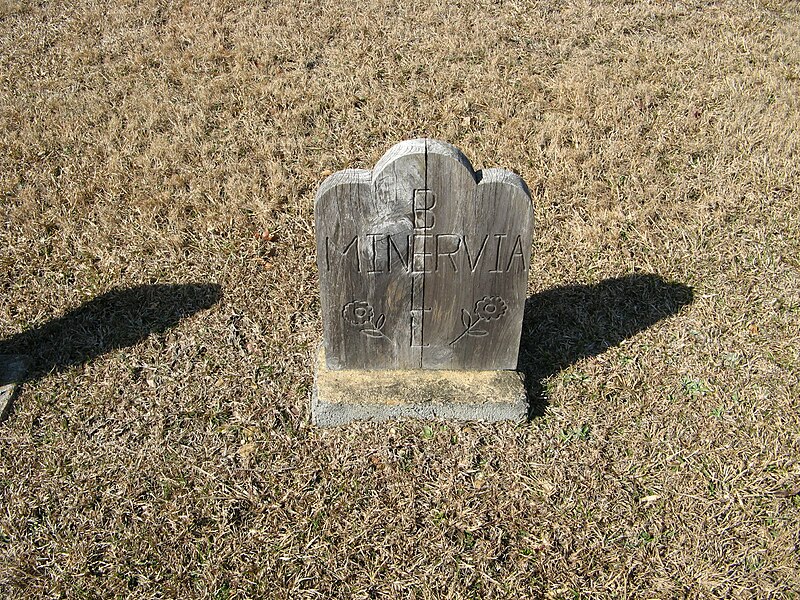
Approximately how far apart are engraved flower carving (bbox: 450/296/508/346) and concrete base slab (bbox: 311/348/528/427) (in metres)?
0.28

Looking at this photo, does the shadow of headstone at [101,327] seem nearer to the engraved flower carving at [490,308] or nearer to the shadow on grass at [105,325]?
the shadow on grass at [105,325]

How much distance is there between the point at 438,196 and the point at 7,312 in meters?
2.91

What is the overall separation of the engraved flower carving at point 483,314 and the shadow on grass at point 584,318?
1.60ft

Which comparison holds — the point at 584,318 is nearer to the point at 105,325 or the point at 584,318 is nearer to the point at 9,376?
the point at 105,325

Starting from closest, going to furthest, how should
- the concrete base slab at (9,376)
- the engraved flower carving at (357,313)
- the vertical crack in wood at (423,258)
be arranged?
the vertical crack in wood at (423,258) < the engraved flower carving at (357,313) < the concrete base slab at (9,376)

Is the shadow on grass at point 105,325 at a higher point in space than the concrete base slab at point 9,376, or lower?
higher

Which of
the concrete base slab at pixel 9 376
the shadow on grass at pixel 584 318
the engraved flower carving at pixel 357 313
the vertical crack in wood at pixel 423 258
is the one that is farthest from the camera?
the shadow on grass at pixel 584 318

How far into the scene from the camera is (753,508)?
128 inches

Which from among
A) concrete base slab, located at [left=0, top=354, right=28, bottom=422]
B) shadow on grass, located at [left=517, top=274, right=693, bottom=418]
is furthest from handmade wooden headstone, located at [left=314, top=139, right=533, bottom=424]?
concrete base slab, located at [left=0, top=354, right=28, bottom=422]

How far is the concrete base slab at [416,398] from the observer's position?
Answer: 359 cm

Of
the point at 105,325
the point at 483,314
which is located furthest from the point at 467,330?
the point at 105,325

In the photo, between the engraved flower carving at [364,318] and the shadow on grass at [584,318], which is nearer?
the engraved flower carving at [364,318]

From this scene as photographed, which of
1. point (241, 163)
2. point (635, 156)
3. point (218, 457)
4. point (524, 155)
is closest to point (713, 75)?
point (635, 156)

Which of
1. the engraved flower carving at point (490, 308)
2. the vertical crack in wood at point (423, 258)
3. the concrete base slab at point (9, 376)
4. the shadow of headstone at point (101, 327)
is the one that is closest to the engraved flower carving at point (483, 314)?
the engraved flower carving at point (490, 308)
